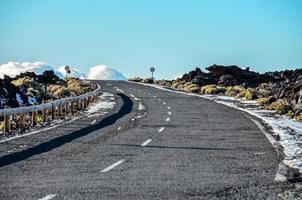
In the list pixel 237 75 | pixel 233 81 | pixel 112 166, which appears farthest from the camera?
pixel 237 75

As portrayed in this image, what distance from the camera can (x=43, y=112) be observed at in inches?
1001

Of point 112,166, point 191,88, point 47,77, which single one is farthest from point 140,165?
point 191,88

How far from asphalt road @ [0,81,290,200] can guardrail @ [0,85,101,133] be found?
70.0 inches

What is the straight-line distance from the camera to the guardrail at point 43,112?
21.0m

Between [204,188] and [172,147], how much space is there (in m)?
6.01

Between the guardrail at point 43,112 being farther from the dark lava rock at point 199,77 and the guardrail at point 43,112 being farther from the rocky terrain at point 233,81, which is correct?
the dark lava rock at point 199,77

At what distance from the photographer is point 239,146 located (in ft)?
50.3

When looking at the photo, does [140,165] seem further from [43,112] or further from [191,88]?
[191,88]

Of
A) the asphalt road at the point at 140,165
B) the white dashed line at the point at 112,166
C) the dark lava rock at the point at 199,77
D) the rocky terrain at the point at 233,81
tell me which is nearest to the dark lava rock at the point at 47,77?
the asphalt road at the point at 140,165

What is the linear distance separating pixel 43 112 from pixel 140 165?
48.1 ft

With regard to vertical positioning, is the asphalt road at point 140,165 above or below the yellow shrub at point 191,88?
above

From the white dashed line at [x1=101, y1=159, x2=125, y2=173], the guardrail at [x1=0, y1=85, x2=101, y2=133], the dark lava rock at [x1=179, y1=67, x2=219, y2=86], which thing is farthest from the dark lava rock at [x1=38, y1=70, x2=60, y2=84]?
the white dashed line at [x1=101, y1=159, x2=125, y2=173]

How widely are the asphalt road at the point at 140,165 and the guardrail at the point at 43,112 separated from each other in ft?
5.84

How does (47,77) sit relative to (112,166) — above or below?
above
